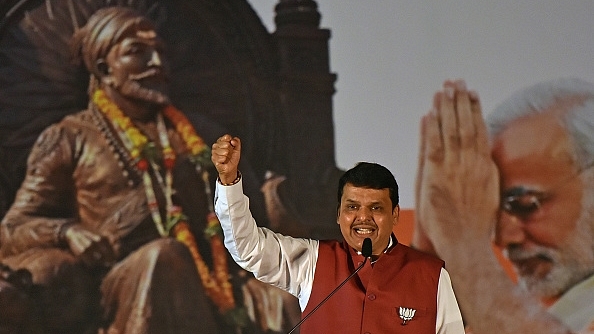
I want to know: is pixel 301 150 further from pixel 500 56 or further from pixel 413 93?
pixel 500 56

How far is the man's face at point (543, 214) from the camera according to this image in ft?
13.3

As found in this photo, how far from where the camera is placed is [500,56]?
413 cm

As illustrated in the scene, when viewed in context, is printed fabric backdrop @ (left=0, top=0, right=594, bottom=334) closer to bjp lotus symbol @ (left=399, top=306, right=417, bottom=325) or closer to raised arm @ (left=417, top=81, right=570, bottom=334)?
raised arm @ (left=417, top=81, right=570, bottom=334)

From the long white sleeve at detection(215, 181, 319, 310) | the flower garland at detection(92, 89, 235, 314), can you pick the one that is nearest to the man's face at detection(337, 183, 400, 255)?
the long white sleeve at detection(215, 181, 319, 310)

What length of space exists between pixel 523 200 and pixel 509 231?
0.51 ft

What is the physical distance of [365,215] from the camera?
2.12 meters

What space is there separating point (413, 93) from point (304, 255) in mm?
1981

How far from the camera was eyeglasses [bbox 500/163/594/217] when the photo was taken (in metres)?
4.07

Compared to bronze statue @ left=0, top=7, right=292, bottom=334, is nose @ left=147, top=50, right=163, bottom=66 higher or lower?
higher

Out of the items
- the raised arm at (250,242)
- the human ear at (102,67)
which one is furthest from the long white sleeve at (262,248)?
the human ear at (102,67)

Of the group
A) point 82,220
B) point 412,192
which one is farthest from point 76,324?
point 412,192

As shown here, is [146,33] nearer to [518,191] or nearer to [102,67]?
[102,67]

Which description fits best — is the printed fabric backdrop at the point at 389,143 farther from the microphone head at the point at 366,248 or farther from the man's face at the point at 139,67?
the microphone head at the point at 366,248

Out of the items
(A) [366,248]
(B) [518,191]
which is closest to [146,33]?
(B) [518,191]
